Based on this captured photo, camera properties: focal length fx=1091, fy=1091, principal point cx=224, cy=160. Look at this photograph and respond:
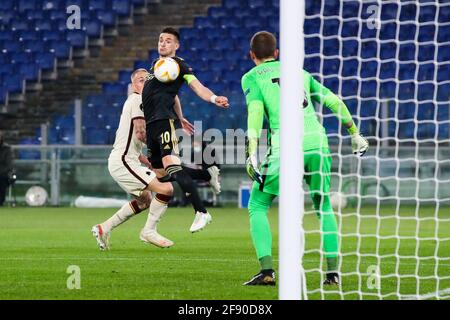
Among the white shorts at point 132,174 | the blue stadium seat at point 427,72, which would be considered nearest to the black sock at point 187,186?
the white shorts at point 132,174

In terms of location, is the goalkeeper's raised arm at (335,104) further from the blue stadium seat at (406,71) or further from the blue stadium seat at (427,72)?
the blue stadium seat at (427,72)

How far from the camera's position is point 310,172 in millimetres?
7668

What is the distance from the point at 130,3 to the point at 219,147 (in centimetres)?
→ 684

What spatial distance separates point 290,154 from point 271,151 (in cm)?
168

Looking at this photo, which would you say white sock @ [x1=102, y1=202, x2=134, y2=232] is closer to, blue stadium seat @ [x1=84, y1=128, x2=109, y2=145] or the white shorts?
the white shorts

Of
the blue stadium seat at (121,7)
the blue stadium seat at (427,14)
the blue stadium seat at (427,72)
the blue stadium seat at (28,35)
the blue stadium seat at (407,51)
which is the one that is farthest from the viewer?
the blue stadium seat at (121,7)

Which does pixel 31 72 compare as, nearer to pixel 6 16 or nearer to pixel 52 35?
pixel 52 35

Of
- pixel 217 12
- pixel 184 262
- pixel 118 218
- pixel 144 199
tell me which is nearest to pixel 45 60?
pixel 217 12

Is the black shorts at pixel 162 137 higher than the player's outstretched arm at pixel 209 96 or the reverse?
the reverse

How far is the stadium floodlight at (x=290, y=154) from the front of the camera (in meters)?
5.95

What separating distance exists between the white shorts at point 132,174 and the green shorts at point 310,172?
11.0 feet

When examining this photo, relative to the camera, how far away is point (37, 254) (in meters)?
10.4

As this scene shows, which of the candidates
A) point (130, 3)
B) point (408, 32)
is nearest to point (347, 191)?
point (408, 32)
